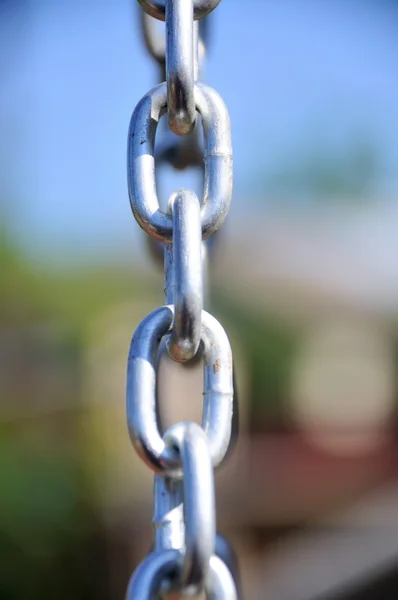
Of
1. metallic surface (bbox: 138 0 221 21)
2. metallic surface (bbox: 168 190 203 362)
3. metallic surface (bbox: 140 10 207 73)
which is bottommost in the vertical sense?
metallic surface (bbox: 168 190 203 362)

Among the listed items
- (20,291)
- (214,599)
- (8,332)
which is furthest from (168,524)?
(20,291)

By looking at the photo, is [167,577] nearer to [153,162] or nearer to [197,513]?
[197,513]

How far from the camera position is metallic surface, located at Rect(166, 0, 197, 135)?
37 centimetres

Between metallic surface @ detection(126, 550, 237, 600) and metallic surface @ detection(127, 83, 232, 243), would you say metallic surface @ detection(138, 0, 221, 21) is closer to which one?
metallic surface @ detection(127, 83, 232, 243)

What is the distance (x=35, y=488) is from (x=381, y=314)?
1.25 meters

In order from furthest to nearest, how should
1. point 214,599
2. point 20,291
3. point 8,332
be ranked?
point 20,291, point 8,332, point 214,599

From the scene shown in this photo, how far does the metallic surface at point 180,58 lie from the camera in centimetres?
37

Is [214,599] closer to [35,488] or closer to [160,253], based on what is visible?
[160,253]

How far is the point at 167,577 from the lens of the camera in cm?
32

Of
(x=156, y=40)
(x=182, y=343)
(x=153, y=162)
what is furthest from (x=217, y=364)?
(x=156, y=40)

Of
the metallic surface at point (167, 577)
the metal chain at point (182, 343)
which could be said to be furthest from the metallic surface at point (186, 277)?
the metallic surface at point (167, 577)

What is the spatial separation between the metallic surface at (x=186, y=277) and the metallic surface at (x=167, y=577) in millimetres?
110

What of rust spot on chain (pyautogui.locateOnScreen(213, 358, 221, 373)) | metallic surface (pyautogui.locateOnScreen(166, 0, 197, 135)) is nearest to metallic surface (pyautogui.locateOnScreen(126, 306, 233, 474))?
rust spot on chain (pyautogui.locateOnScreen(213, 358, 221, 373))

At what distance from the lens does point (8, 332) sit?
68.7 inches
